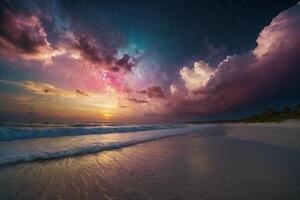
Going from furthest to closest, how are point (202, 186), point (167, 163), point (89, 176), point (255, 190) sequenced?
point (167, 163) → point (89, 176) → point (202, 186) → point (255, 190)

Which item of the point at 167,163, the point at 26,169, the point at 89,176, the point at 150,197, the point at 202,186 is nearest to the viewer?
the point at 150,197

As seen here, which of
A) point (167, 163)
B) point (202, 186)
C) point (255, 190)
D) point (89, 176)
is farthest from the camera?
point (167, 163)

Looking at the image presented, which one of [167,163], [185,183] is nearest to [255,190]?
[185,183]

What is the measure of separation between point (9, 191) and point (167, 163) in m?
3.47

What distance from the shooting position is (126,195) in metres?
2.91

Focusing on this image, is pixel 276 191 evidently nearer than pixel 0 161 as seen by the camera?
Yes

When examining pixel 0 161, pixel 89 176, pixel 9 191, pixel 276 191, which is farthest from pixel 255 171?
pixel 0 161

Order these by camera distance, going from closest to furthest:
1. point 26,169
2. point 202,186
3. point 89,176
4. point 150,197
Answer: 1. point 150,197
2. point 202,186
3. point 89,176
4. point 26,169

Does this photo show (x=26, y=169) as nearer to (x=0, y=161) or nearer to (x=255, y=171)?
(x=0, y=161)

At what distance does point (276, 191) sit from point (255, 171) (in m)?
1.33

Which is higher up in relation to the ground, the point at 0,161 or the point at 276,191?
the point at 0,161

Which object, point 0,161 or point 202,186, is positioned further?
point 0,161

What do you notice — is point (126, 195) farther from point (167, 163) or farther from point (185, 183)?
point (167, 163)

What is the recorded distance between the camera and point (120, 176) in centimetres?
402
